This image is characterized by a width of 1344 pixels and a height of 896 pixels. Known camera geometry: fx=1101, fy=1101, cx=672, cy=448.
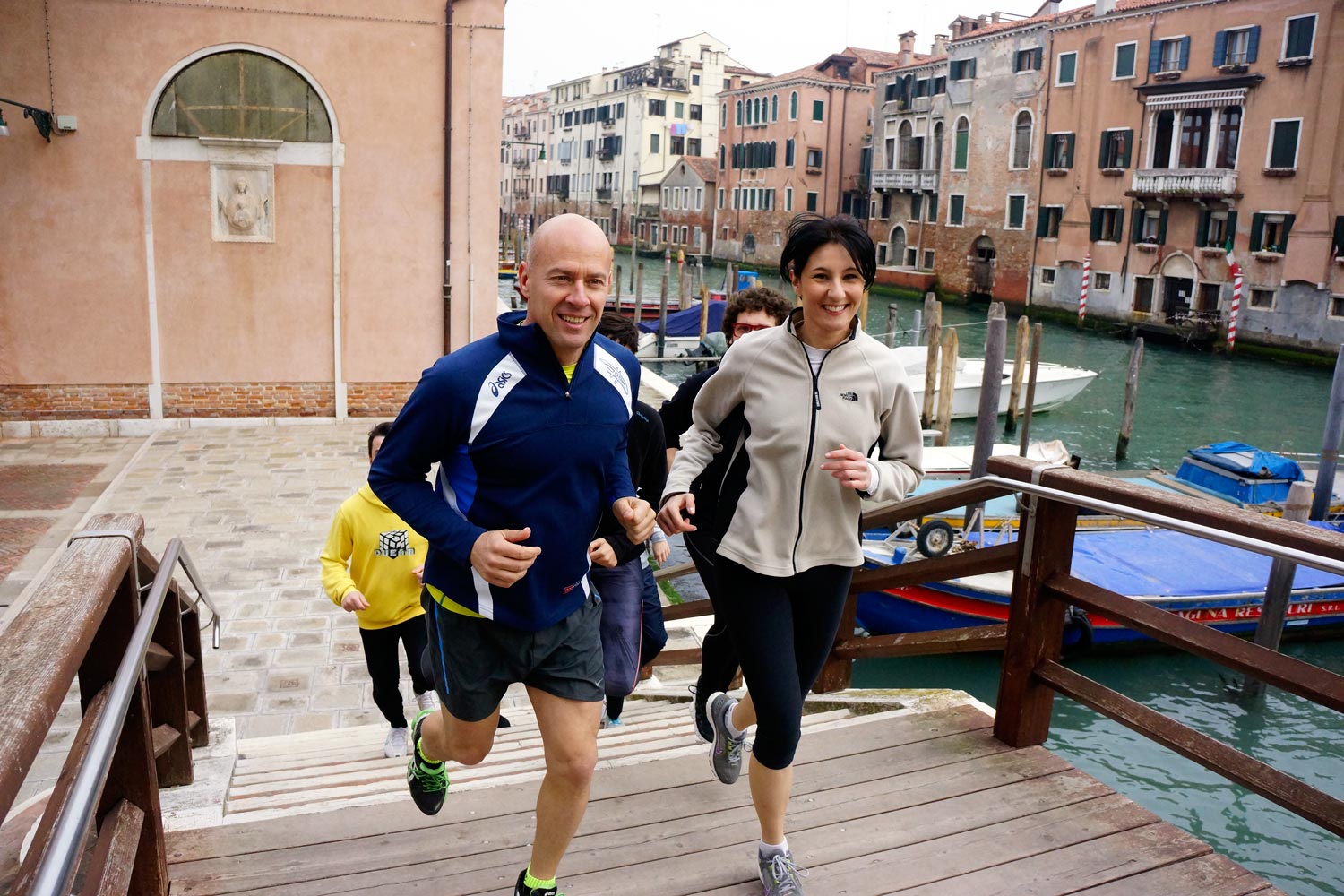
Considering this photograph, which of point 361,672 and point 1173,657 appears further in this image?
point 1173,657

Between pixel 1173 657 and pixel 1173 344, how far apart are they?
21.2 meters

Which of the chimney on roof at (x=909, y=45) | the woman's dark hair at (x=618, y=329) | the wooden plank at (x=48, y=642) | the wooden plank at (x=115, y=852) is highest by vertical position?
the chimney on roof at (x=909, y=45)

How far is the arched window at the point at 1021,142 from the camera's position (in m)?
34.6

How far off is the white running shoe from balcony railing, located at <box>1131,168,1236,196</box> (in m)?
29.3

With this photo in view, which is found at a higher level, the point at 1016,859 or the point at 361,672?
the point at 1016,859

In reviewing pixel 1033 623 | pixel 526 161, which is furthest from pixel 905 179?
pixel 526 161

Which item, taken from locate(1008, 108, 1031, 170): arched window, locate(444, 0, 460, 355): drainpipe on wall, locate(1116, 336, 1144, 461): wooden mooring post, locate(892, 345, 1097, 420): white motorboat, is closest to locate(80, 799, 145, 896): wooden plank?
locate(444, 0, 460, 355): drainpipe on wall

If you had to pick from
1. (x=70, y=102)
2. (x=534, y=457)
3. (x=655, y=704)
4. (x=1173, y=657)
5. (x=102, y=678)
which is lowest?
(x=1173, y=657)

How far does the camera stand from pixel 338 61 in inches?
421

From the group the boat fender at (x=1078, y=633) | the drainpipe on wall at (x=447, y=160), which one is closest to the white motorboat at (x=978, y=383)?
the drainpipe on wall at (x=447, y=160)

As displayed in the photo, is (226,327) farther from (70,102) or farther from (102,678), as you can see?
(102,678)

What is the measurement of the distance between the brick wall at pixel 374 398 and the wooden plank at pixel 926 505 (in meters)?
8.83

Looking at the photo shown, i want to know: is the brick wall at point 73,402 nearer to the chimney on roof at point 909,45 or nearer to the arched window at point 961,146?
the arched window at point 961,146

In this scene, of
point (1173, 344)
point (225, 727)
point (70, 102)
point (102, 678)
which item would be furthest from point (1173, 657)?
point (1173, 344)
